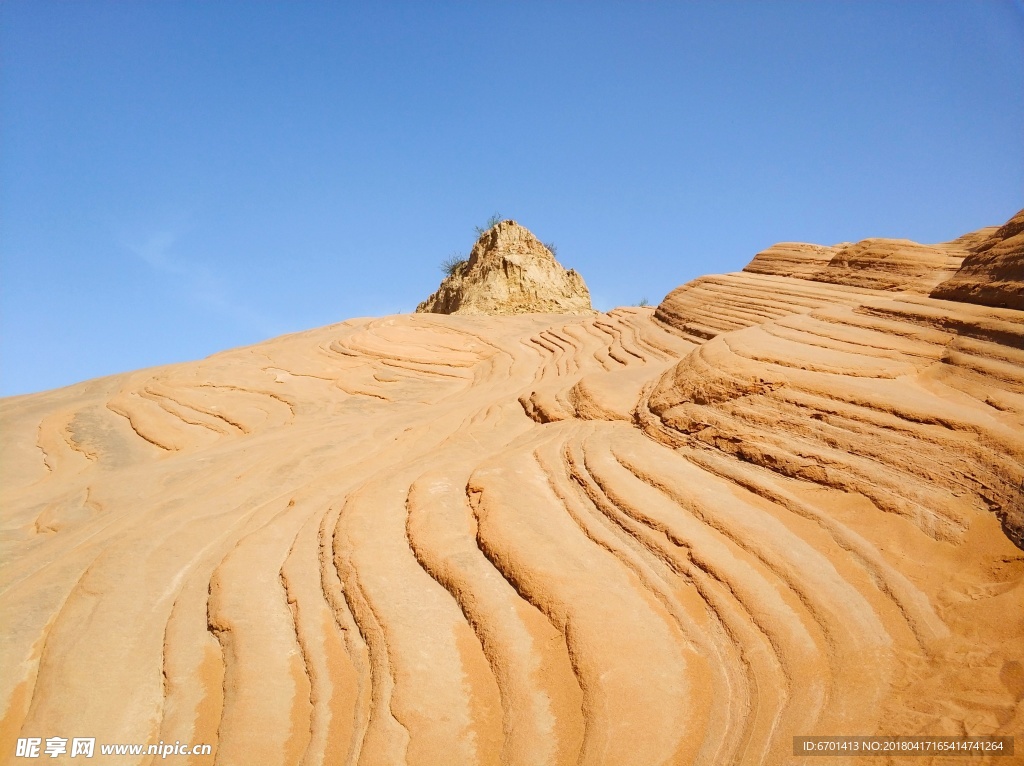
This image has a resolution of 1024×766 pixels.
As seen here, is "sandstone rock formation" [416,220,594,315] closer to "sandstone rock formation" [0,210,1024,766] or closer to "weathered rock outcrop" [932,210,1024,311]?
"sandstone rock formation" [0,210,1024,766]

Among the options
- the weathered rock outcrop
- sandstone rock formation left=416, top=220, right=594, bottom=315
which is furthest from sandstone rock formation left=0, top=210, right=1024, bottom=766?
sandstone rock formation left=416, top=220, right=594, bottom=315

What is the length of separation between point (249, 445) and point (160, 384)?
4330 millimetres

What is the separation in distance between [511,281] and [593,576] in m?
21.3

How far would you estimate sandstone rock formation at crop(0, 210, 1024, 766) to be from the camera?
3039 mm

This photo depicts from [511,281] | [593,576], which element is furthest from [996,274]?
[511,281]

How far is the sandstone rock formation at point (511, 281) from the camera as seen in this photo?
2427cm

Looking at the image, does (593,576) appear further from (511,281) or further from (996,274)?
(511,281)

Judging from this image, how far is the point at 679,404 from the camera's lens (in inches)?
238

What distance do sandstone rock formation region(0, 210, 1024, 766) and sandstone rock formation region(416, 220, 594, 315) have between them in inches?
670

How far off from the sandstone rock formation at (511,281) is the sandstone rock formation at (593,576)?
17.0 meters

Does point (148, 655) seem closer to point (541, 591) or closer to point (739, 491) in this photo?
point (541, 591)

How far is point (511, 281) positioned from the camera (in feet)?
80.5

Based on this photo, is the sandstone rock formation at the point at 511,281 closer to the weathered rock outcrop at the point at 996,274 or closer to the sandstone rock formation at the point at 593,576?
the sandstone rock formation at the point at 593,576

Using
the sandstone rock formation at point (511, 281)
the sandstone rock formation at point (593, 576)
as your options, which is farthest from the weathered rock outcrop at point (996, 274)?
the sandstone rock formation at point (511, 281)
